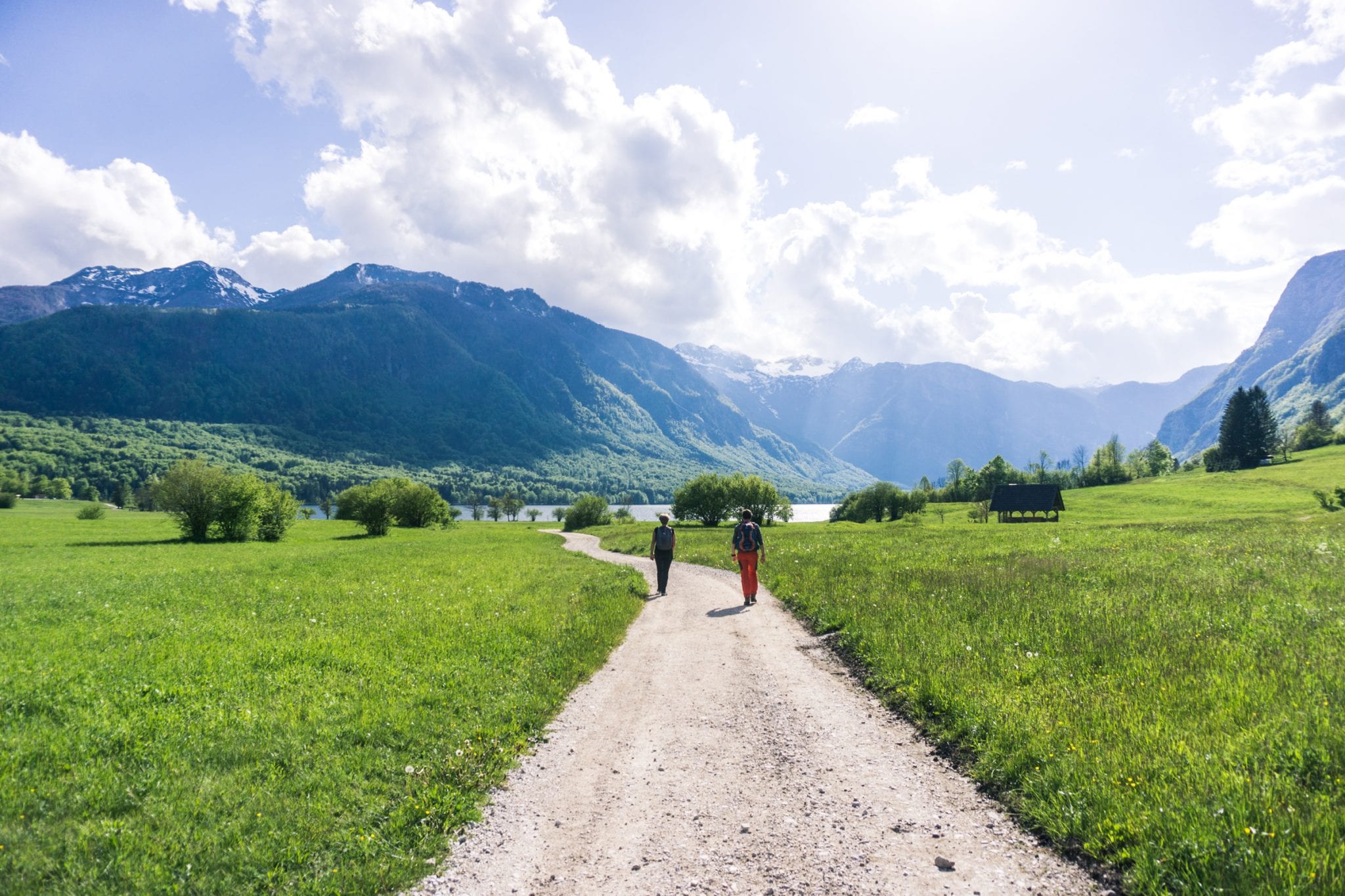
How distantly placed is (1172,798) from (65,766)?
14.2 metres

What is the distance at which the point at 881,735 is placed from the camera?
9.65m

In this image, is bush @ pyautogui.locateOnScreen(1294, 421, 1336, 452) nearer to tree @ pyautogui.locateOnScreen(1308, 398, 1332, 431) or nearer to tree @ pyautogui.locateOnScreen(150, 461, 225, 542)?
tree @ pyautogui.locateOnScreen(1308, 398, 1332, 431)

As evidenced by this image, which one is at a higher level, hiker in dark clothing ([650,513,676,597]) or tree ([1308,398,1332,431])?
tree ([1308,398,1332,431])

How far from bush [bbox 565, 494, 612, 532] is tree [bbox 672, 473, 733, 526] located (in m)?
21.7

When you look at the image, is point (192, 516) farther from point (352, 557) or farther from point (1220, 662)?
point (1220, 662)

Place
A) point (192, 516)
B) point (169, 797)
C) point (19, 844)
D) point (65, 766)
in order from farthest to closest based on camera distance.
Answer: point (192, 516), point (65, 766), point (169, 797), point (19, 844)

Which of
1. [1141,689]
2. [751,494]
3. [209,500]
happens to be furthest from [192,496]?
[1141,689]

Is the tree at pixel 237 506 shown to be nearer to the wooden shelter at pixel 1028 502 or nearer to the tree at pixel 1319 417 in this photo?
the wooden shelter at pixel 1028 502

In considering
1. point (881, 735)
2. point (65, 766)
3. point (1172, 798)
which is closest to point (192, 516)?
Result: point (65, 766)

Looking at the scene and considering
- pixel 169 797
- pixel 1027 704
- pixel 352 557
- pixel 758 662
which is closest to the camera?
pixel 169 797

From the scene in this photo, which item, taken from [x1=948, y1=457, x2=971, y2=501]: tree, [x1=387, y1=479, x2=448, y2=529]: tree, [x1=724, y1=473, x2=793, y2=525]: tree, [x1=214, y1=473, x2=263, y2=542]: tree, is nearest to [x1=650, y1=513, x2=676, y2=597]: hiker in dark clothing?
[x1=214, y1=473, x2=263, y2=542]: tree

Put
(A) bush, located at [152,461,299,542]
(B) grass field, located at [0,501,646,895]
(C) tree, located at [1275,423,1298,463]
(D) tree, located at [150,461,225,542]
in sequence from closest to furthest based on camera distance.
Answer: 1. (B) grass field, located at [0,501,646,895]
2. (D) tree, located at [150,461,225,542]
3. (A) bush, located at [152,461,299,542]
4. (C) tree, located at [1275,423,1298,463]

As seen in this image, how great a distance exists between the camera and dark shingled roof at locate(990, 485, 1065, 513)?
8862 centimetres

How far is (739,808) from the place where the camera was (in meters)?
7.32
